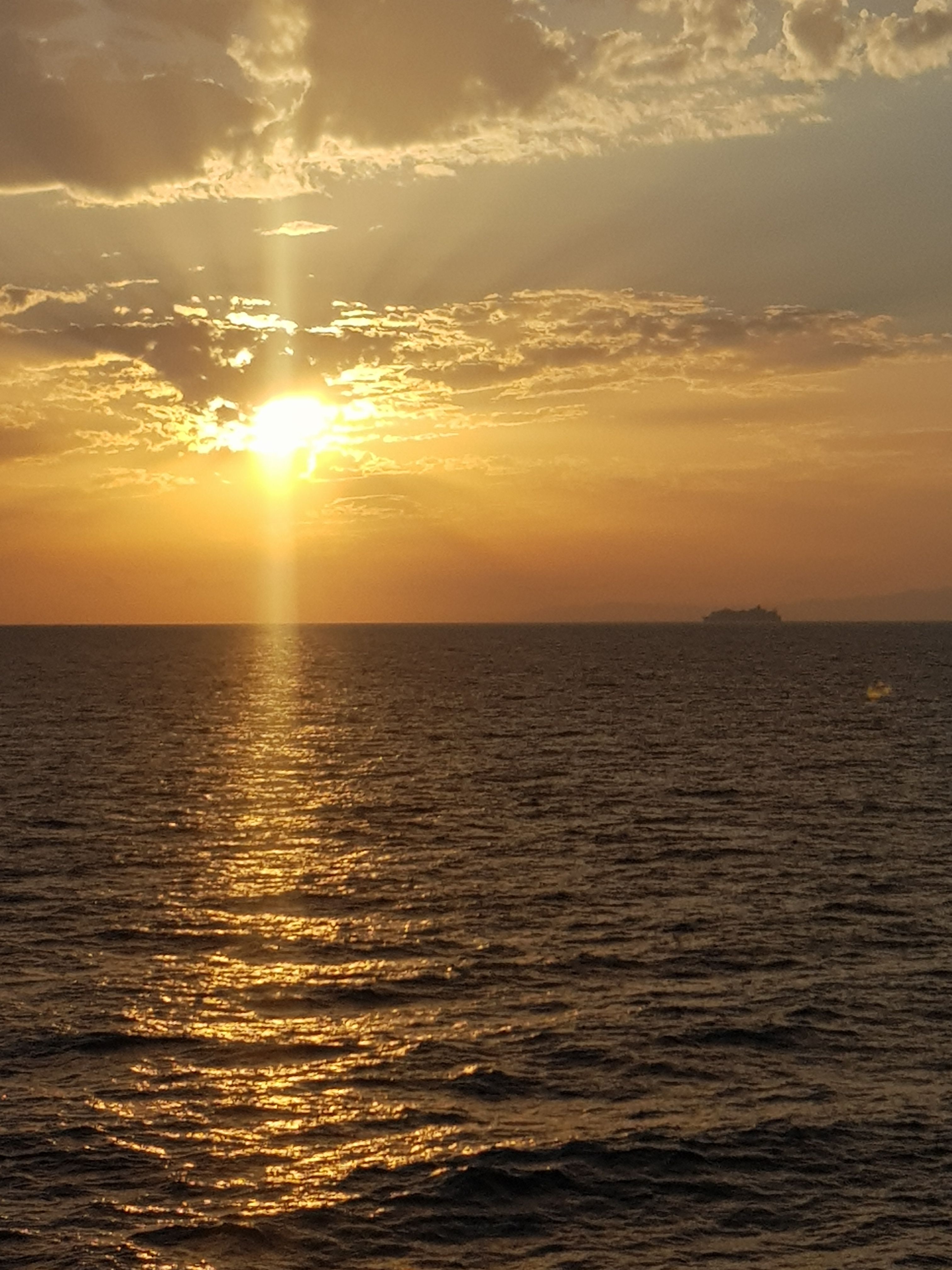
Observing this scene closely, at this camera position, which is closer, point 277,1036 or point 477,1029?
point 277,1036

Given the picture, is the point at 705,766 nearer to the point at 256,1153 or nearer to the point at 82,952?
the point at 82,952

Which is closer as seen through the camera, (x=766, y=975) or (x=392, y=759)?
(x=766, y=975)

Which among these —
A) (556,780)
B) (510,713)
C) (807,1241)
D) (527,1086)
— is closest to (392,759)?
(556,780)

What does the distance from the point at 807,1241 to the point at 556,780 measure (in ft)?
189

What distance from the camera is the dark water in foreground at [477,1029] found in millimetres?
24641

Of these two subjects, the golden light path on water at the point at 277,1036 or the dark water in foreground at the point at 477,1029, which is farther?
the golden light path on water at the point at 277,1036

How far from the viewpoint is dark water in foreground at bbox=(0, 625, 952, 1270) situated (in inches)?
970

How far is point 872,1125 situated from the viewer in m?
28.4

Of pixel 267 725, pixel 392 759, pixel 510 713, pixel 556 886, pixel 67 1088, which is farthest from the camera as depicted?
pixel 510 713

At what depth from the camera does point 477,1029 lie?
34.0 m

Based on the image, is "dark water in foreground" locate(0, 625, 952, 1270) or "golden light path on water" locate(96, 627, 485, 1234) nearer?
"dark water in foreground" locate(0, 625, 952, 1270)

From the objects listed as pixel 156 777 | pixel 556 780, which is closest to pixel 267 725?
pixel 156 777

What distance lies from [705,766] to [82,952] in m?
53.5

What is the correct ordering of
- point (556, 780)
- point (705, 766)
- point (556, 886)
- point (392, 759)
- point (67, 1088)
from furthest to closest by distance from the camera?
point (392, 759) < point (705, 766) < point (556, 780) < point (556, 886) < point (67, 1088)
